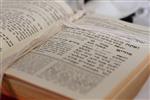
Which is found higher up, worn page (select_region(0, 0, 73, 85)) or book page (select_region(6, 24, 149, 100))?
worn page (select_region(0, 0, 73, 85))

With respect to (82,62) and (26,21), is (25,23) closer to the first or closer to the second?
(26,21)

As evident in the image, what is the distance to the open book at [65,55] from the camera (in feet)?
1.03

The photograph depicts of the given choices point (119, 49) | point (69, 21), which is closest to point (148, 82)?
point (119, 49)

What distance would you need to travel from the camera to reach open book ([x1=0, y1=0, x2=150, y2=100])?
313 millimetres

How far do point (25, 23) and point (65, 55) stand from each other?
88mm

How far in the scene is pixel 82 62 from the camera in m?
0.35

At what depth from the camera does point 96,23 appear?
1.55ft

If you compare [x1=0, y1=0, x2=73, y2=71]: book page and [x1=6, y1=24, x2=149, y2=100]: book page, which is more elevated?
[x1=0, y1=0, x2=73, y2=71]: book page

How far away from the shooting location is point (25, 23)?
402 mm

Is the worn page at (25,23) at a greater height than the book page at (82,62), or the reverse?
the worn page at (25,23)

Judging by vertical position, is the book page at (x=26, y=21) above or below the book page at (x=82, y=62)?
above

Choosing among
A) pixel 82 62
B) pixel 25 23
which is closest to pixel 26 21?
pixel 25 23

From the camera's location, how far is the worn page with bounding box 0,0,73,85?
1.20 ft

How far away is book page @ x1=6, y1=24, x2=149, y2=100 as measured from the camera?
1.01 feet
